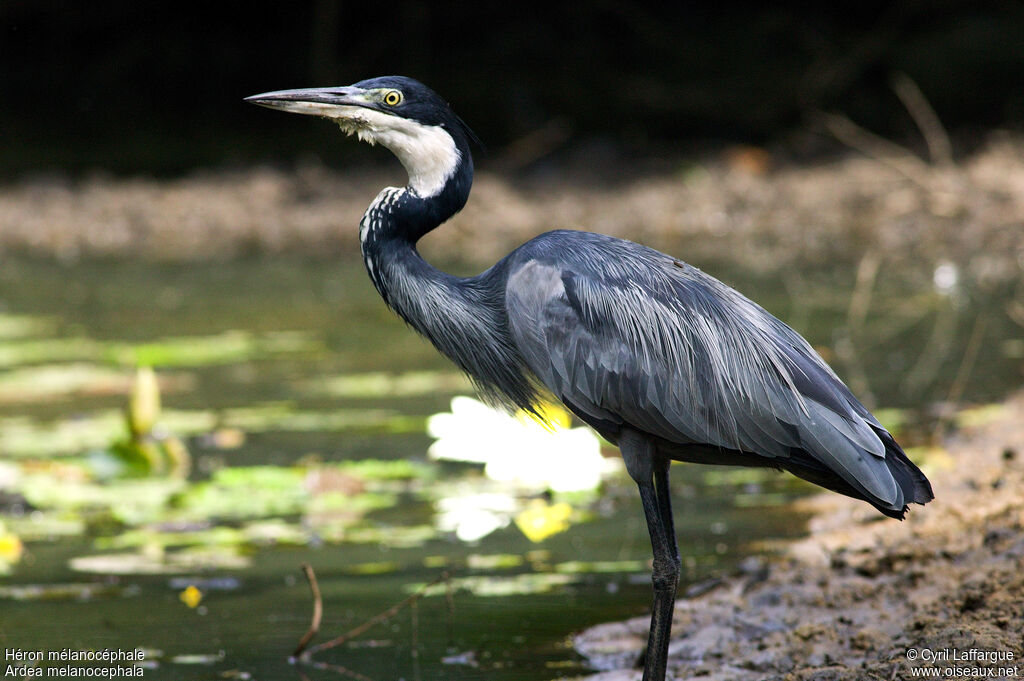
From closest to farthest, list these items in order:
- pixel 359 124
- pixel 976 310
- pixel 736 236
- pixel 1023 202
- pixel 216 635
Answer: pixel 359 124, pixel 216 635, pixel 976 310, pixel 1023 202, pixel 736 236

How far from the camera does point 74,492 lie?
5992mm

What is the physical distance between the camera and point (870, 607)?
4.24 m

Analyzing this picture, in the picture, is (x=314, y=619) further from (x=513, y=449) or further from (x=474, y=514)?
(x=513, y=449)

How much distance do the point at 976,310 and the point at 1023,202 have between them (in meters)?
2.81

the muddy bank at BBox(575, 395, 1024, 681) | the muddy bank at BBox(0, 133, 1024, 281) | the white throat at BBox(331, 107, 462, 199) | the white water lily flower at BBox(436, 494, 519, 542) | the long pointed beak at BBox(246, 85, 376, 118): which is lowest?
the muddy bank at BBox(575, 395, 1024, 681)

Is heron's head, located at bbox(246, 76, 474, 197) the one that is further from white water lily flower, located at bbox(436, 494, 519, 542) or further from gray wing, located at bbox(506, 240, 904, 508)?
white water lily flower, located at bbox(436, 494, 519, 542)

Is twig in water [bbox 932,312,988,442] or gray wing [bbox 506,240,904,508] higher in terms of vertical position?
twig in water [bbox 932,312,988,442]

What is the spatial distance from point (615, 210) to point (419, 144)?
10.1 metres

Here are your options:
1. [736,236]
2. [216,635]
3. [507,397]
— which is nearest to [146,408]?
[216,635]

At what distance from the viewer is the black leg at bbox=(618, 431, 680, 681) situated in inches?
144

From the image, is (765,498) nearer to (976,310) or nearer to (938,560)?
(938,560)

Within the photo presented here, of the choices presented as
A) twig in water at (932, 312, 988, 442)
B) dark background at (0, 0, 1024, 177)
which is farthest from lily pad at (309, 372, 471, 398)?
dark background at (0, 0, 1024, 177)

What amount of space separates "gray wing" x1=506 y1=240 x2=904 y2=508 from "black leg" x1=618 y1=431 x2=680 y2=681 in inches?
3.4

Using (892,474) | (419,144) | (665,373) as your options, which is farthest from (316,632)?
(892,474)
